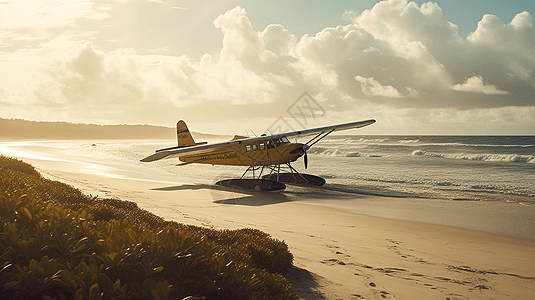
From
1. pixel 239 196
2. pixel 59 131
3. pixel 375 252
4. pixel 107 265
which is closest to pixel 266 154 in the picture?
pixel 239 196

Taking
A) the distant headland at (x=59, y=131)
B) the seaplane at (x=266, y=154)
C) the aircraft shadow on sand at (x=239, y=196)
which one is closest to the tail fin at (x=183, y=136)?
the seaplane at (x=266, y=154)

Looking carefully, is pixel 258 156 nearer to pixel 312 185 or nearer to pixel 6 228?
pixel 312 185

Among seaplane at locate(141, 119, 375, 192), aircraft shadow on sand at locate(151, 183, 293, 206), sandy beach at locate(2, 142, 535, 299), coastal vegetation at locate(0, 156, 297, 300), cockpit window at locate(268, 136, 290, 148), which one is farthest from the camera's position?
cockpit window at locate(268, 136, 290, 148)

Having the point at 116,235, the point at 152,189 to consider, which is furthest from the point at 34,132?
the point at 116,235

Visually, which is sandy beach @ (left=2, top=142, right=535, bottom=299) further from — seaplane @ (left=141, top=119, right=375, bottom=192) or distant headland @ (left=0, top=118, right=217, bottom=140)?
distant headland @ (left=0, top=118, right=217, bottom=140)

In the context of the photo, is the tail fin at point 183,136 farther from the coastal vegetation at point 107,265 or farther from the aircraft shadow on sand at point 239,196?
the coastal vegetation at point 107,265

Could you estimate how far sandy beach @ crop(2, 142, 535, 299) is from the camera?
4.03 m

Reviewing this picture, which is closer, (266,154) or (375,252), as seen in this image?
(375,252)

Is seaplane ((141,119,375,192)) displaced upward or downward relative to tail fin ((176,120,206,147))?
downward

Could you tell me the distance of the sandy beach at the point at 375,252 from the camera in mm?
4031

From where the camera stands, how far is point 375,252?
5.62 meters

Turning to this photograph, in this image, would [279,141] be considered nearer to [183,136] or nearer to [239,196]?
[239,196]

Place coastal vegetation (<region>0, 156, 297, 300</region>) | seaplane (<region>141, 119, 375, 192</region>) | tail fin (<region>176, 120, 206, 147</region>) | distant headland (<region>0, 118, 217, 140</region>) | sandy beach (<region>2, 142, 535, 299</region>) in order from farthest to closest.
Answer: distant headland (<region>0, 118, 217, 140</region>) < tail fin (<region>176, 120, 206, 147</region>) < seaplane (<region>141, 119, 375, 192</region>) < sandy beach (<region>2, 142, 535, 299</region>) < coastal vegetation (<region>0, 156, 297, 300</region>)

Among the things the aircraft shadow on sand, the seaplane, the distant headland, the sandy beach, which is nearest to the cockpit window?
the seaplane
